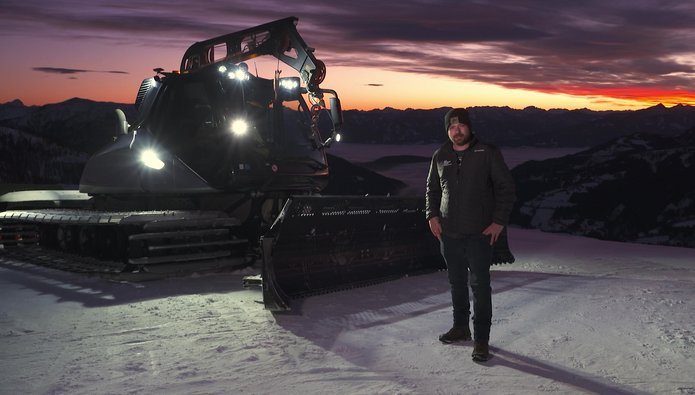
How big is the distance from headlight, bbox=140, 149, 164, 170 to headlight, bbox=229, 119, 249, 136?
1.19m

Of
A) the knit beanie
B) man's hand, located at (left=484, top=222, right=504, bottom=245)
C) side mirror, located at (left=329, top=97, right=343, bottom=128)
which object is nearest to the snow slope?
man's hand, located at (left=484, top=222, right=504, bottom=245)

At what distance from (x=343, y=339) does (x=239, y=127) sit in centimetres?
468

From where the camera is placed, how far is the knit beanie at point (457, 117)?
528cm

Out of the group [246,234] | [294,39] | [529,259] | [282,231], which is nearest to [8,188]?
[246,234]

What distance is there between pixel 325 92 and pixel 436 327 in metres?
4.60

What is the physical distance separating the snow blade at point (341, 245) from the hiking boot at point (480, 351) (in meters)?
2.34

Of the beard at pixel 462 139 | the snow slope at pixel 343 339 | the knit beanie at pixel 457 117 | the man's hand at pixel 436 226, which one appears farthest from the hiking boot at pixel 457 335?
the knit beanie at pixel 457 117

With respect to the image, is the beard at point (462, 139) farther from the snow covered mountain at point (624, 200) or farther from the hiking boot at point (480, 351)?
the snow covered mountain at point (624, 200)

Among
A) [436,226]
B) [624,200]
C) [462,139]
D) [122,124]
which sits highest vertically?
[122,124]

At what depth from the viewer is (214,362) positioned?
5.15m

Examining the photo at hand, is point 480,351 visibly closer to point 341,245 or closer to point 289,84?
point 341,245

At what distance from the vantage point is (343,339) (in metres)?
5.89

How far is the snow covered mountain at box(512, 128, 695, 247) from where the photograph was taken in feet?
81.1

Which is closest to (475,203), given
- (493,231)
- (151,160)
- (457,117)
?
(493,231)
